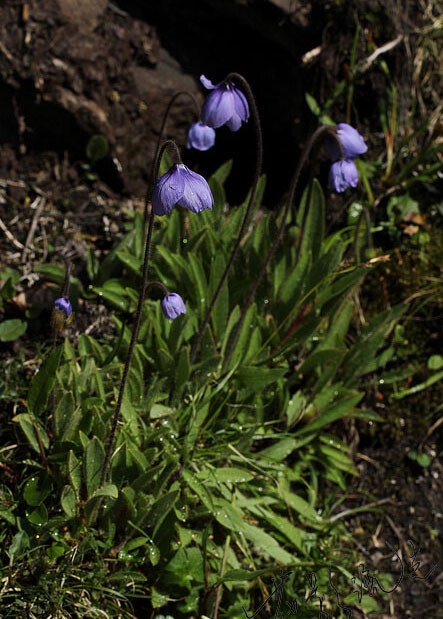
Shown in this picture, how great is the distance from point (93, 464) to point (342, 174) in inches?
67.3

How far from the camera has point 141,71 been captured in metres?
4.31

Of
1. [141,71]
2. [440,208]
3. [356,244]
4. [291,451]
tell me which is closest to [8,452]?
[291,451]

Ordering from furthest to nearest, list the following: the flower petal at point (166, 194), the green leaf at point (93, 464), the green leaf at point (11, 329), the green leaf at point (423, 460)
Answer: the green leaf at point (423, 460) < the green leaf at point (11, 329) < the green leaf at point (93, 464) < the flower petal at point (166, 194)

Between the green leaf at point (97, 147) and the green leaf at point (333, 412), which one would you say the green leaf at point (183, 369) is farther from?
the green leaf at point (97, 147)

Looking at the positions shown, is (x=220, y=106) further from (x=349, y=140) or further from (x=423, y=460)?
(x=423, y=460)

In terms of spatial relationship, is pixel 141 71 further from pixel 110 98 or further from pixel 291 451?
pixel 291 451

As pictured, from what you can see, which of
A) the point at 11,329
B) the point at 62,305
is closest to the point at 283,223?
the point at 62,305

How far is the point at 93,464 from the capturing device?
2461 mm

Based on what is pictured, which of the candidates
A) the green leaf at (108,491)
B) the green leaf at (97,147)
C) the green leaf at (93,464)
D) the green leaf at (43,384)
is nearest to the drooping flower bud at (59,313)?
the green leaf at (43,384)

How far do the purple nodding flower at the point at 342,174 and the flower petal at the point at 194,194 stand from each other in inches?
41.2

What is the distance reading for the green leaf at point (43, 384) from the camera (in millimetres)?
2488

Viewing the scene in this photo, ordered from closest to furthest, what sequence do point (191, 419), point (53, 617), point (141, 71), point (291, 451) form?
point (53, 617)
point (191, 419)
point (291, 451)
point (141, 71)

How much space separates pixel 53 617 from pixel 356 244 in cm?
240

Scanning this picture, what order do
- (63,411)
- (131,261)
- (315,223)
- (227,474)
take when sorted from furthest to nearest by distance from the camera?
(315,223)
(131,261)
(227,474)
(63,411)
